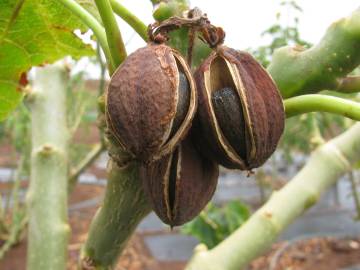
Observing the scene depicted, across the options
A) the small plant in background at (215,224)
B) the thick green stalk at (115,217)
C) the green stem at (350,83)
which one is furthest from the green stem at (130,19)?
the small plant in background at (215,224)

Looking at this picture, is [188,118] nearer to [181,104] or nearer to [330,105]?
[181,104]

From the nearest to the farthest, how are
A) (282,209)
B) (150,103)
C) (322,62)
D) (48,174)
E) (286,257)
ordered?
(150,103)
(322,62)
(282,209)
(48,174)
(286,257)

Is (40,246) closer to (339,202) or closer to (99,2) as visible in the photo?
(99,2)

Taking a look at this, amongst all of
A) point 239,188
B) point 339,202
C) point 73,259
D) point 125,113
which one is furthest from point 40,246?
point 239,188

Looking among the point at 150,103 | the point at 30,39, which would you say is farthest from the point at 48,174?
the point at 150,103

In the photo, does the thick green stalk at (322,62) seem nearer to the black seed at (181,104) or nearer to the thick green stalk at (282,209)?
the black seed at (181,104)

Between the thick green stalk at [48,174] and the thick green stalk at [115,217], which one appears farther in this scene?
the thick green stalk at [48,174]

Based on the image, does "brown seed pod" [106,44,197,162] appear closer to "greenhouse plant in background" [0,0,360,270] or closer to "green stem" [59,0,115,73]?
"greenhouse plant in background" [0,0,360,270]
